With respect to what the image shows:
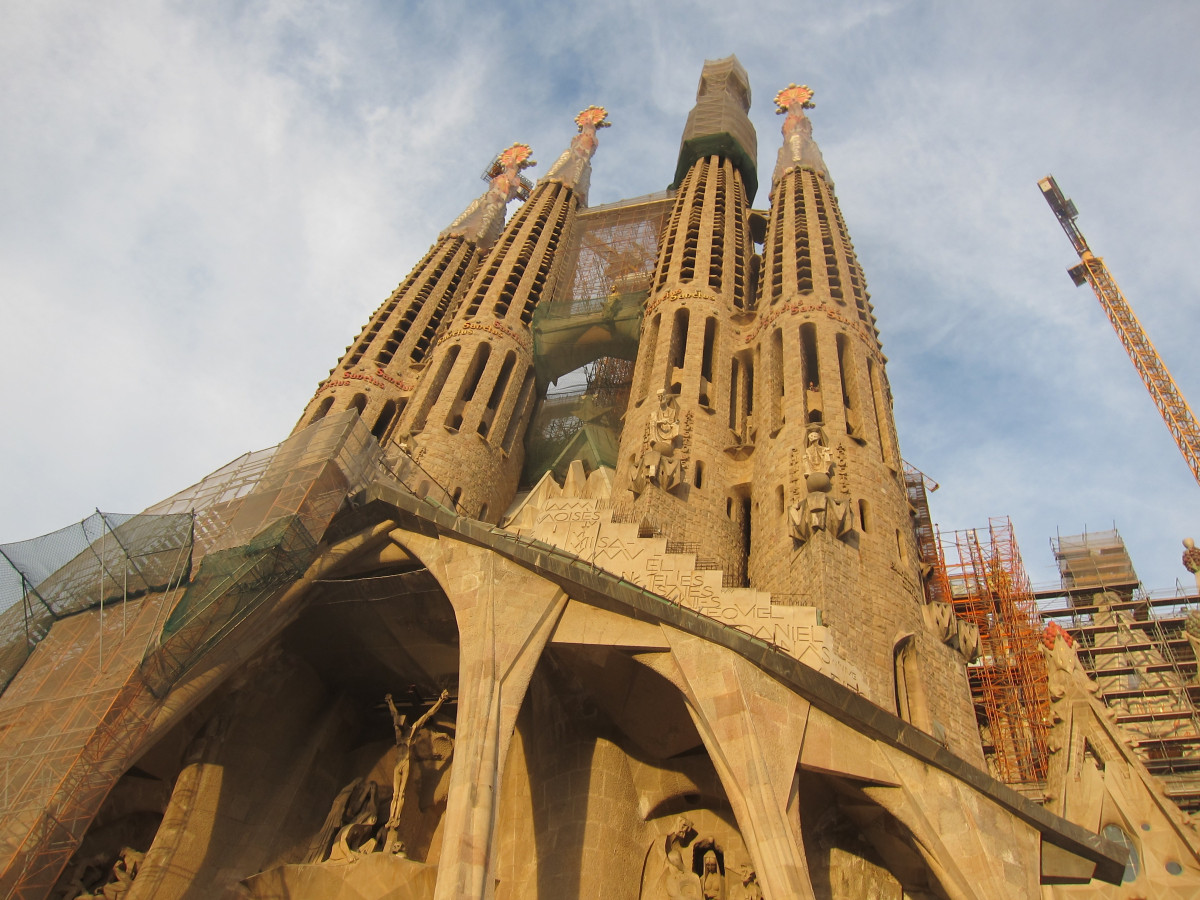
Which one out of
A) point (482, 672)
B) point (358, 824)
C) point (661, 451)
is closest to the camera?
point (482, 672)

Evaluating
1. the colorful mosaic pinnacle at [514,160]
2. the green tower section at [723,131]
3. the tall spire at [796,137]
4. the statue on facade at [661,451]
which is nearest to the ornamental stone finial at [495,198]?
the colorful mosaic pinnacle at [514,160]

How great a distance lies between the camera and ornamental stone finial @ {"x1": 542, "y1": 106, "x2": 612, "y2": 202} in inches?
1500

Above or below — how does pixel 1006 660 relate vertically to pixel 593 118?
below

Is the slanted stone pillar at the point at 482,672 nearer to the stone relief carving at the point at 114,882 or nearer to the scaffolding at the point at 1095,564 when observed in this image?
the stone relief carving at the point at 114,882

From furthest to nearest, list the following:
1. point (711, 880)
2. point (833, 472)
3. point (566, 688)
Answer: point (833, 472) → point (566, 688) → point (711, 880)

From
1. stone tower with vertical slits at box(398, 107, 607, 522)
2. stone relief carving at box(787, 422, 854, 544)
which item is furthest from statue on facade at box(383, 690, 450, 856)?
stone tower with vertical slits at box(398, 107, 607, 522)

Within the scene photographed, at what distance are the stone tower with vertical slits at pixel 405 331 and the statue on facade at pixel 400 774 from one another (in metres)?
9.51

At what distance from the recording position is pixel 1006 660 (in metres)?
26.1

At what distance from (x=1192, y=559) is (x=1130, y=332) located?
16349mm

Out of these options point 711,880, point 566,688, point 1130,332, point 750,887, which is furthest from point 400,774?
point 1130,332

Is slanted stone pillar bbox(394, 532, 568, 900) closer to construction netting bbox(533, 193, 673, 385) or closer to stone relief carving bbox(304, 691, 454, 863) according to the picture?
stone relief carving bbox(304, 691, 454, 863)

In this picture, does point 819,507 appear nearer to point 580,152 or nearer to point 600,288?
point 600,288

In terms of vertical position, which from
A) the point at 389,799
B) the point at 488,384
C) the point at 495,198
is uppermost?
the point at 495,198

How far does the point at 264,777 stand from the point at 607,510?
7.25 m
